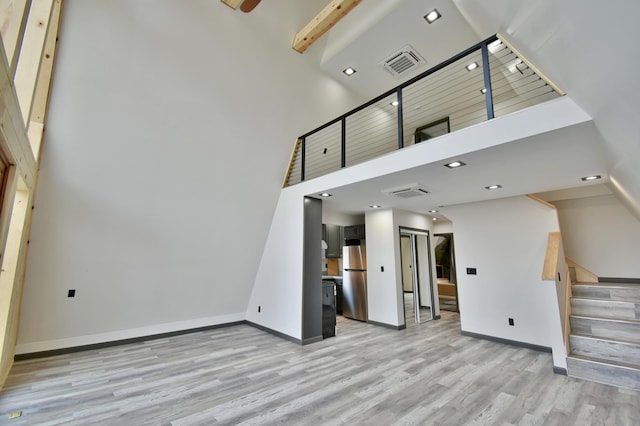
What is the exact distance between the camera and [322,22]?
4.18m

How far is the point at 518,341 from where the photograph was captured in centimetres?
439

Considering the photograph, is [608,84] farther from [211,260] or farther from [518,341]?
[211,260]

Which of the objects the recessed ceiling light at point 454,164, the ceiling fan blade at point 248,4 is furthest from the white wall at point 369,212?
the ceiling fan blade at point 248,4

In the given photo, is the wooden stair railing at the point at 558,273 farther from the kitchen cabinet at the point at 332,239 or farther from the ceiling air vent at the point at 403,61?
the kitchen cabinet at the point at 332,239

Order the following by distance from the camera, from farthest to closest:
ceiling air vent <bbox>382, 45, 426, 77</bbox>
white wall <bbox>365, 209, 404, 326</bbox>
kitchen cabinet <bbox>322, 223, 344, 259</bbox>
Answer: kitchen cabinet <bbox>322, 223, 344, 259</bbox>, white wall <bbox>365, 209, 404, 326</bbox>, ceiling air vent <bbox>382, 45, 426, 77</bbox>

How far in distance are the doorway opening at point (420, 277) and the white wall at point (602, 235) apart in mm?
2587

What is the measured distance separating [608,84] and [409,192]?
2.69 meters

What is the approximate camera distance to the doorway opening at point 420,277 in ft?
19.5

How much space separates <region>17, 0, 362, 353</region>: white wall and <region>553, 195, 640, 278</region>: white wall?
5.17 m

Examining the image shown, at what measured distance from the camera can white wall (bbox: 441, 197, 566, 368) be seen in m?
4.30

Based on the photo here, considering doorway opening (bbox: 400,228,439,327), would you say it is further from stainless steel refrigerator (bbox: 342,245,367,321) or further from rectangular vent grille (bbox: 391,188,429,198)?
rectangular vent grille (bbox: 391,188,429,198)

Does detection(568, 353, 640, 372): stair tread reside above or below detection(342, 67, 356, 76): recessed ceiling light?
below

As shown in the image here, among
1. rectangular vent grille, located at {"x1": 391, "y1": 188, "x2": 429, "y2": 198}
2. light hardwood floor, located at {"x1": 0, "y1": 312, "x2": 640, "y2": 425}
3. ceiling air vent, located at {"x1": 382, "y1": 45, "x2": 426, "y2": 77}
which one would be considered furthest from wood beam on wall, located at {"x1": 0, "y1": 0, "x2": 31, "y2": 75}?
ceiling air vent, located at {"x1": 382, "y1": 45, "x2": 426, "y2": 77}

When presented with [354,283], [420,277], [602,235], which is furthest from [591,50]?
[420,277]
